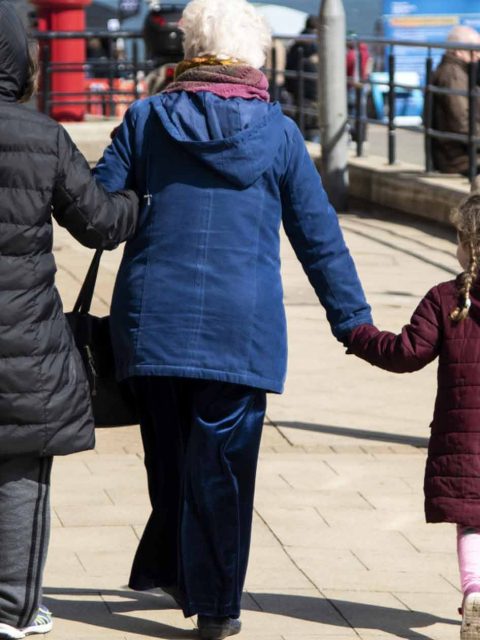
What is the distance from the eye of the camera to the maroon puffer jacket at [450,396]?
3.96 metres

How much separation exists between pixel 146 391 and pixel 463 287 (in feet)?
2.78

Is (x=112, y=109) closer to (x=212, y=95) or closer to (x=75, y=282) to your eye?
(x=75, y=282)

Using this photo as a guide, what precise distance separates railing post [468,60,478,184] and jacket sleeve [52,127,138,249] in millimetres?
7940

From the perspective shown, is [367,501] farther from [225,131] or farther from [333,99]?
[333,99]

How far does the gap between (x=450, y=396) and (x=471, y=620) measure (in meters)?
0.53

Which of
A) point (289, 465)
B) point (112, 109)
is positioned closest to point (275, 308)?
point (289, 465)

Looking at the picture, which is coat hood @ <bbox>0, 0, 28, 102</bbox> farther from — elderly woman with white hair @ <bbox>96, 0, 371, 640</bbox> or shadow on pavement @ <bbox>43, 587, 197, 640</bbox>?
shadow on pavement @ <bbox>43, 587, 197, 640</bbox>

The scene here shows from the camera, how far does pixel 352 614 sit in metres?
4.44

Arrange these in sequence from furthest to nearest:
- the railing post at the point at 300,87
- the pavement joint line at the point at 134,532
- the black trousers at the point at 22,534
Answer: the railing post at the point at 300,87 → the pavement joint line at the point at 134,532 → the black trousers at the point at 22,534

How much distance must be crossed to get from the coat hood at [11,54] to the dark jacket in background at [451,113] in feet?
28.8

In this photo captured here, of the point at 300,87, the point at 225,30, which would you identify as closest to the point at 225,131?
the point at 225,30

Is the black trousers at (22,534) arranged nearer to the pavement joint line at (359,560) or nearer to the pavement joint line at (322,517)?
the pavement joint line at (359,560)

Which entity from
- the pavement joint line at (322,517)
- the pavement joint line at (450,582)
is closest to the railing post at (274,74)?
the pavement joint line at (322,517)

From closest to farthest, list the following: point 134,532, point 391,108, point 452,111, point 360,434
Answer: point 134,532 < point 360,434 < point 452,111 < point 391,108
